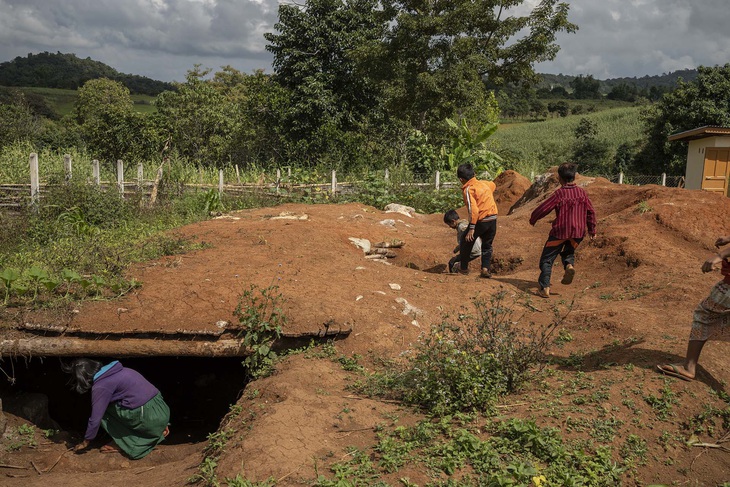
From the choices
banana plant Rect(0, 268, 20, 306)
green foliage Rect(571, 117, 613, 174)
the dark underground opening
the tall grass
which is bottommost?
the dark underground opening

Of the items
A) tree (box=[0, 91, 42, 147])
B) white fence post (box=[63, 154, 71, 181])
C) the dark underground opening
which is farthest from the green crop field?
the dark underground opening

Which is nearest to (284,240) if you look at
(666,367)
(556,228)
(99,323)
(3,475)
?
(99,323)

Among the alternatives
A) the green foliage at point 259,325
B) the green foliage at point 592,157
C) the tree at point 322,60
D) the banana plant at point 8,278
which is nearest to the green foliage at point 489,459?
the green foliage at point 259,325

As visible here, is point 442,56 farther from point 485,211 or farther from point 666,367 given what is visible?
point 666,367

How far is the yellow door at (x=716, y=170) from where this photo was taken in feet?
51.4

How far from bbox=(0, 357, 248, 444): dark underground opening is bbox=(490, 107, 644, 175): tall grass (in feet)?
93.8

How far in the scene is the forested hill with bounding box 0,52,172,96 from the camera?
69.6 metres

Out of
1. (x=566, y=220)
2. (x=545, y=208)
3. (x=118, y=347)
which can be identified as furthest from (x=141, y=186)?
(x=566, y=220)

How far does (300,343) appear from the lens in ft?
19.2

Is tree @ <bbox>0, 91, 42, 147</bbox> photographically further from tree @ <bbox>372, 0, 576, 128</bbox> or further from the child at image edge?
the child at image edge

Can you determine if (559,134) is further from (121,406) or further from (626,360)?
(121,406)

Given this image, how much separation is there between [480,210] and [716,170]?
462 inches

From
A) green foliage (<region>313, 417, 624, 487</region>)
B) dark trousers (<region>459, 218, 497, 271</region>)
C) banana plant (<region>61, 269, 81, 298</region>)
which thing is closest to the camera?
green foliage (<region>313, 417, 624, 487</region>)

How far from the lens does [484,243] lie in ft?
24.8
